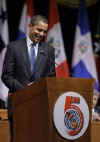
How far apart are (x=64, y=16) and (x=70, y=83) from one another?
4429 mm

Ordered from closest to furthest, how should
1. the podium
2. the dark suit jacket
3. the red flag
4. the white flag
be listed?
the podium → the dark suit jacket → the red flag → the white flag

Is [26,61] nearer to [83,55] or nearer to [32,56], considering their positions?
[32,56]

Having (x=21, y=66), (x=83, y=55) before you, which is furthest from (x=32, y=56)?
→ (x=83, y=55)

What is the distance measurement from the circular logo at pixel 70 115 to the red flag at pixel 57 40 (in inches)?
136

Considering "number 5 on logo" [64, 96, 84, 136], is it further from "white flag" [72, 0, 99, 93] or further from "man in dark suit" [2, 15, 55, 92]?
"white flag" [72, 0, 99, 93]

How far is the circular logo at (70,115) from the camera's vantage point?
2855 millimetres

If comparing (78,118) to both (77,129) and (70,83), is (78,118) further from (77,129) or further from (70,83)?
(70,83)

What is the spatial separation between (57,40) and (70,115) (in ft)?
12.4

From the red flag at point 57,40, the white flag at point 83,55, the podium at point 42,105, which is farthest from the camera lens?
the white flag at point 83,55

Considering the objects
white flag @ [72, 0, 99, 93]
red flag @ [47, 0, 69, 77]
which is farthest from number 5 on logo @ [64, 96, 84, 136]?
white flag @ [72, 0, 99, 93]

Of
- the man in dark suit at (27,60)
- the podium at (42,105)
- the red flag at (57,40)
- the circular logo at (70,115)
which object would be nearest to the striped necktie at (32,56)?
the man in dark suit at (27,60)

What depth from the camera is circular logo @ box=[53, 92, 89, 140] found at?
9.37ft

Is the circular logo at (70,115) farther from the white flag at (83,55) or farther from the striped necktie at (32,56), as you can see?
the white flag at (83,55)

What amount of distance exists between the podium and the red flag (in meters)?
3.36
